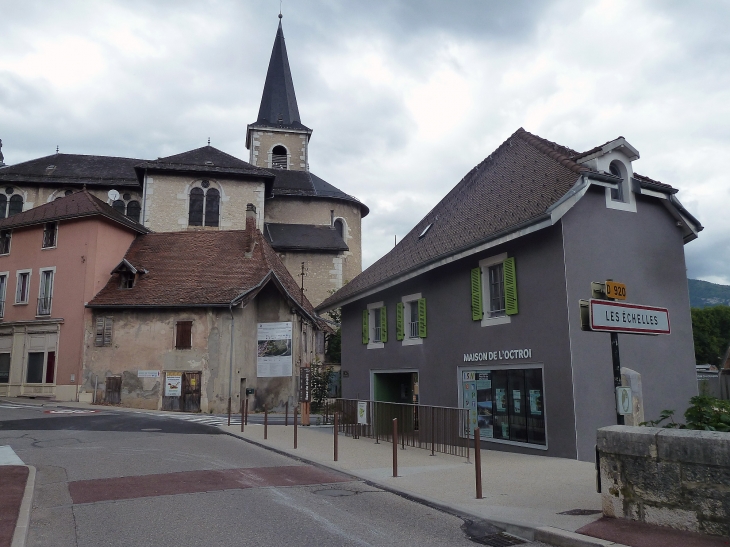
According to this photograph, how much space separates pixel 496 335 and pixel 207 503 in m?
7.84

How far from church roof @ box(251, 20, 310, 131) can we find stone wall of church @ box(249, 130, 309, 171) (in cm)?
76

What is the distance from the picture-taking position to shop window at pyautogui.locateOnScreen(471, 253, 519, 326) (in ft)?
43.9

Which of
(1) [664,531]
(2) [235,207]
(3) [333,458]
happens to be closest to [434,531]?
(1) [664,531]

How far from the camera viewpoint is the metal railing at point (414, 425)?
495 inches

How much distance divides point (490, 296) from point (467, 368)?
185 cm

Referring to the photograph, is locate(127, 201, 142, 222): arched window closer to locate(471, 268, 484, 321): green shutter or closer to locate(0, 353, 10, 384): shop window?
locate(0, 353, 10, 384): shop window

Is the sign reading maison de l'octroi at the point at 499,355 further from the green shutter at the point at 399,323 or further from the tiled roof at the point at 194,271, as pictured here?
the tiled roof at the point at 194,271

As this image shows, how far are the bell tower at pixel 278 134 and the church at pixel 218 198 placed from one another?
166cm

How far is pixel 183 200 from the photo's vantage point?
40000 mm

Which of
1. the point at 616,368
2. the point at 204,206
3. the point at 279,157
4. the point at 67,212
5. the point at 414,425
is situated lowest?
the point at 414,425

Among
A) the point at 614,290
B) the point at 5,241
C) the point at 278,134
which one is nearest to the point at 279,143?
the point at 278,134

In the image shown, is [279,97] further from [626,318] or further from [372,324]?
[626,318]

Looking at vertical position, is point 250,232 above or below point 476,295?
above

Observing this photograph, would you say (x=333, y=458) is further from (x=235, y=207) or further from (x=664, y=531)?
(x=235, y=207)
